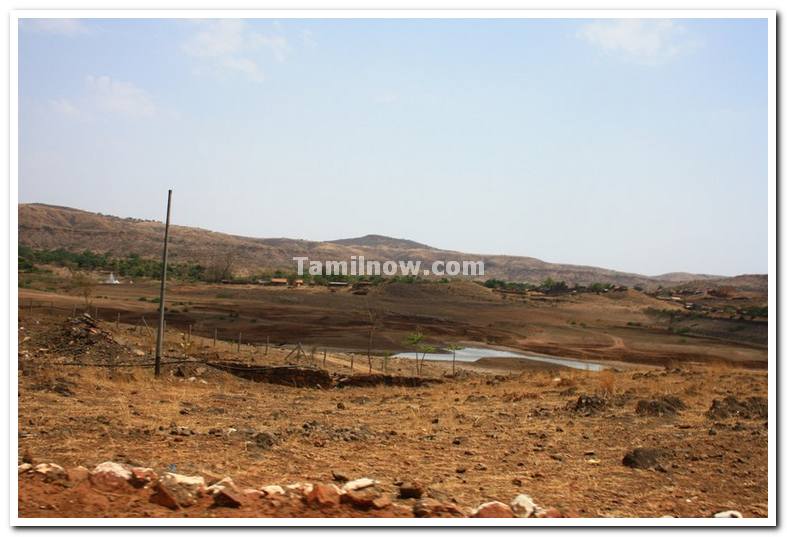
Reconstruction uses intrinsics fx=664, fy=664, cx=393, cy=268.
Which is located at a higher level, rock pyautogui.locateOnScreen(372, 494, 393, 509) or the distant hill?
the distant hill

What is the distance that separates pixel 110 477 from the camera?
19.5 feet

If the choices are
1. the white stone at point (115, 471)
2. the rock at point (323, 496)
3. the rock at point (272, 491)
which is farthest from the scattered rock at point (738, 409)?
the white stone at point (115, 471)

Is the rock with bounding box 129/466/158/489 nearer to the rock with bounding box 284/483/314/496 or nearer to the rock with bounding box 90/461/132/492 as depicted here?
the rock with bounding box 90/461/132/492

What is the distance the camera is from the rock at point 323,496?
5473 mm

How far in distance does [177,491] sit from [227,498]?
18.2 inches

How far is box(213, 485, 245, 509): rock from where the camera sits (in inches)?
216

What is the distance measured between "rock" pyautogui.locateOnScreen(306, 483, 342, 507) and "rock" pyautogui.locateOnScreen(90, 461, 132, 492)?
1717 millimetres

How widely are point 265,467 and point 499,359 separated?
91.0 ft

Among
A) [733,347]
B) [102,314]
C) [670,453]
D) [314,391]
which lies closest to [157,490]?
[670,453]

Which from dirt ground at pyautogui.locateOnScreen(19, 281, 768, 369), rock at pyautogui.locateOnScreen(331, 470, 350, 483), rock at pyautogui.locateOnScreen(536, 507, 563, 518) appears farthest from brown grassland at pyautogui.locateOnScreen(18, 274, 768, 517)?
dirt ground at pyautogui.locateOnScreen(19, 281, 768, 369)

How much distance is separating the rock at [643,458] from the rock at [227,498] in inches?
217

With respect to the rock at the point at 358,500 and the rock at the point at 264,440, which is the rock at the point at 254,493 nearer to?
the rock at the point at 358,500
